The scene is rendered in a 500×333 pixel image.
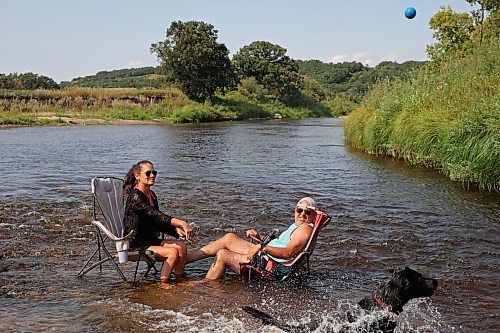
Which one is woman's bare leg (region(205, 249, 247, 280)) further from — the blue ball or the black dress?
the blue ball

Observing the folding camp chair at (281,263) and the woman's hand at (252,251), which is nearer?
the folding camp chair at (281,263)

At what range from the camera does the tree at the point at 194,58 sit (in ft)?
195

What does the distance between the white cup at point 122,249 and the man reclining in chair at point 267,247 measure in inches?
33.5

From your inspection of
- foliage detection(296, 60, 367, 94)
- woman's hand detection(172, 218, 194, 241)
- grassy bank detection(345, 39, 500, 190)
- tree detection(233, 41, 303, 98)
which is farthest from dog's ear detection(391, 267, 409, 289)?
foliage detection(296, 60, 367, 94)

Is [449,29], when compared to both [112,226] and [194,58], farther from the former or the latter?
[112,226]

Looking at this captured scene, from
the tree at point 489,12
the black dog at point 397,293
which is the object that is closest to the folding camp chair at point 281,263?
the black dog at point 397,293

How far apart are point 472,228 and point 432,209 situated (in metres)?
1.65

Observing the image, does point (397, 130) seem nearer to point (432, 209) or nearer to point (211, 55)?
point (432, 209)

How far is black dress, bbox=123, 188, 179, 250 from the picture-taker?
6852mm

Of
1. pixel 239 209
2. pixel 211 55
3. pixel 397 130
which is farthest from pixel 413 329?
pixel 211 55

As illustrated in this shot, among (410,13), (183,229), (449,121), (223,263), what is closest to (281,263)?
(223,263)

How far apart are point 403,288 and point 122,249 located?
3359 mm

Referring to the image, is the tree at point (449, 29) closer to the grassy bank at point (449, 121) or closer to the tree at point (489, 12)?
the tree at point (489, 12)

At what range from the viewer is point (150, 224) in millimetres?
A: 7016
